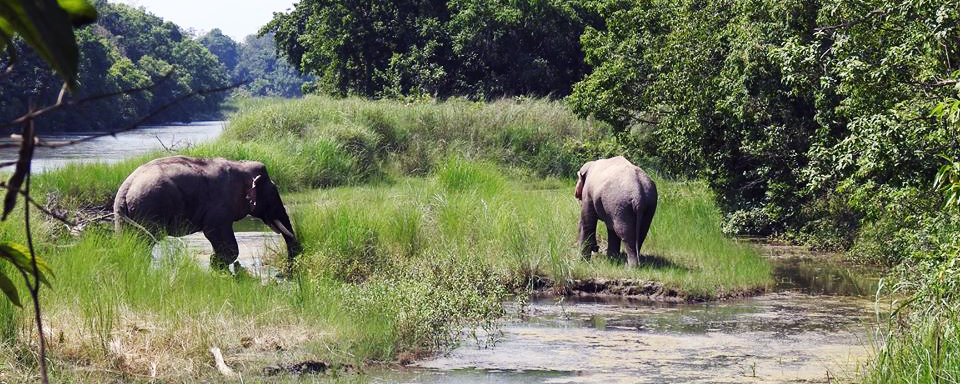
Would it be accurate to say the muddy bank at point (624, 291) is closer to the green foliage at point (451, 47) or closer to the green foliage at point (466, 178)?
the green foliage at point (466, 178)

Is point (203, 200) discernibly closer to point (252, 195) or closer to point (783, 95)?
point (252, 195)

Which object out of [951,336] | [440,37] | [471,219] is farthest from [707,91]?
[440,37]

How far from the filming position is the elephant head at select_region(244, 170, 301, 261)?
12.3 meters

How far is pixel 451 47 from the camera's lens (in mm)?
31922

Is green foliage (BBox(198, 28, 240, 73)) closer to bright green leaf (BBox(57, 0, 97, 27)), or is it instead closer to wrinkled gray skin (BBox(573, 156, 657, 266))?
wrinkled gray skin (BBox(573, 156, 657, 266))

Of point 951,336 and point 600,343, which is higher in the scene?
point 951,336

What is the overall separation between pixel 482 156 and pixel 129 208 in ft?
40.7

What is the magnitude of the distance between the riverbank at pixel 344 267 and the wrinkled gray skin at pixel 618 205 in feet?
0.86

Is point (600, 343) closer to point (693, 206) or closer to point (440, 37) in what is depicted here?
point (693, 206)

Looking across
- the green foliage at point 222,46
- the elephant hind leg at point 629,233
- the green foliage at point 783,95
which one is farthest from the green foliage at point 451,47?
the green foliage at point 222,46

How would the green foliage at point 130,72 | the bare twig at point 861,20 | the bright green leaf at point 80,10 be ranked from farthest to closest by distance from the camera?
the green foliage at point 130,72, the bare twig at point 861,20, the bright green leaf at point 80,10

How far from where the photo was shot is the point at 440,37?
104 feet

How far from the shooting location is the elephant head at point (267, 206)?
12.3m

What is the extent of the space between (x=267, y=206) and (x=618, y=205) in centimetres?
356
